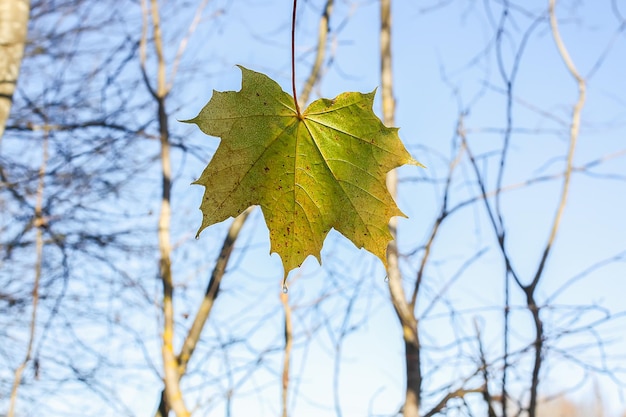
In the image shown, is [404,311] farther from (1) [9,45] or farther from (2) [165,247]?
(1) [9,45]

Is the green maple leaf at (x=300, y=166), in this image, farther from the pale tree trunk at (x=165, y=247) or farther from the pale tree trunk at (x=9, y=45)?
the pale tree trunk at (x=9, y=45)

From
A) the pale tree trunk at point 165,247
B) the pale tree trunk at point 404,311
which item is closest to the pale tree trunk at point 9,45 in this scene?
the pale tree trunk at point 165,247

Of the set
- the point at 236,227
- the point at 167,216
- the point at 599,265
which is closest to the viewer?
the point at 599,265

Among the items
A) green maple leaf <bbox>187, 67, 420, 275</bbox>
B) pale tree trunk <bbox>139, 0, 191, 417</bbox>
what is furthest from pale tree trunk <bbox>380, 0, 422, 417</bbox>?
pale tree trunk <bbox>139, 0, 191, 417</bbox>

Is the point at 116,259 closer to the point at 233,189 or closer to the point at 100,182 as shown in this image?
the point at 100,182

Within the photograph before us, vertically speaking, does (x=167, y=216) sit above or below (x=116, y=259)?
below

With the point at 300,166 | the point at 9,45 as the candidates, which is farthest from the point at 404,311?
the point at 9,45

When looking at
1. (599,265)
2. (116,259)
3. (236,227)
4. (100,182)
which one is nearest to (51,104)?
(100,182)
